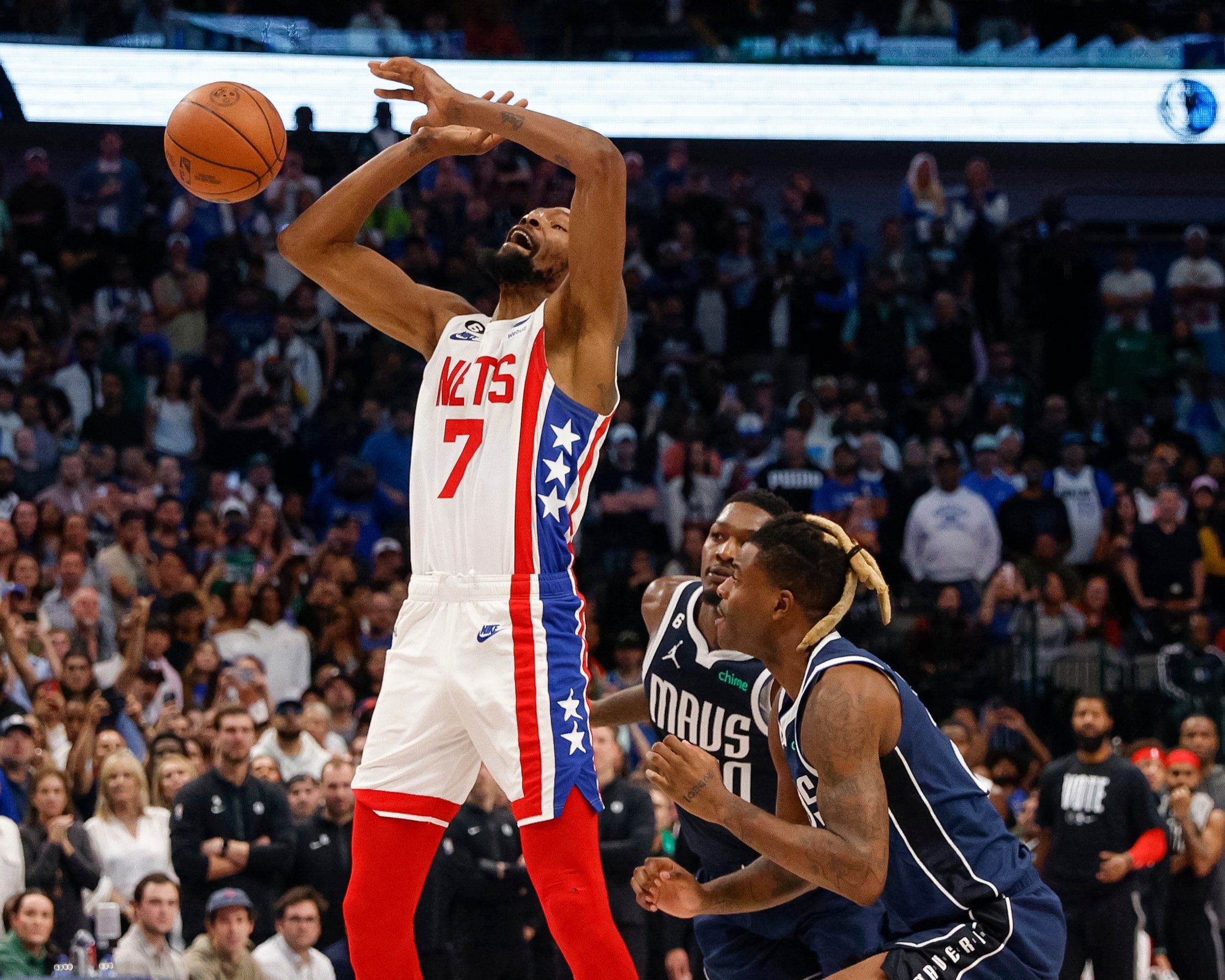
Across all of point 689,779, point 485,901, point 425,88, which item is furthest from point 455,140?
point 485,901

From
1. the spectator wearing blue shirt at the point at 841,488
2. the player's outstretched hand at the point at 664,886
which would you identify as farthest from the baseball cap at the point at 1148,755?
the player's outstretched hand at the point at 664,886

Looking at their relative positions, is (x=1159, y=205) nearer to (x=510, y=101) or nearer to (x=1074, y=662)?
(x=1074, y=662)

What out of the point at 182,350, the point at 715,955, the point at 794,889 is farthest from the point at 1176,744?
the point at 182,350

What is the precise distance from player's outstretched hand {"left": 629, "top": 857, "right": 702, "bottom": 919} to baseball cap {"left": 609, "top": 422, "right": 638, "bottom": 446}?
378 inches

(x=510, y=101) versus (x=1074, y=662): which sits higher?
(x=510, y=101)

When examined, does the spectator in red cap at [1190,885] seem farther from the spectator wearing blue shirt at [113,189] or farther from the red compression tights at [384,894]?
the spectator wearing blue shirt at [113,189]

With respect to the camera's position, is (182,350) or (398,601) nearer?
(398,601)

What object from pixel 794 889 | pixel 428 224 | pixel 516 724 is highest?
pixel 428 224

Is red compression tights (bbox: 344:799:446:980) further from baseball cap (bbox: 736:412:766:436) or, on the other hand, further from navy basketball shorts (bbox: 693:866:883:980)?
baseball cap (bbox: 736:412:766:436)

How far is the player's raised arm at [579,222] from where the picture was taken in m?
4.49

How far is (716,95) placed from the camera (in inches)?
667

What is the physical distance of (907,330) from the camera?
615 inches

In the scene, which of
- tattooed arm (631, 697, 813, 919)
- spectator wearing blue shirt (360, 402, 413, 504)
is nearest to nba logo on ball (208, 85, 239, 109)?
tattooed arm (631, 697, 813, 919)

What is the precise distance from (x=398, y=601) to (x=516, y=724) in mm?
7051
